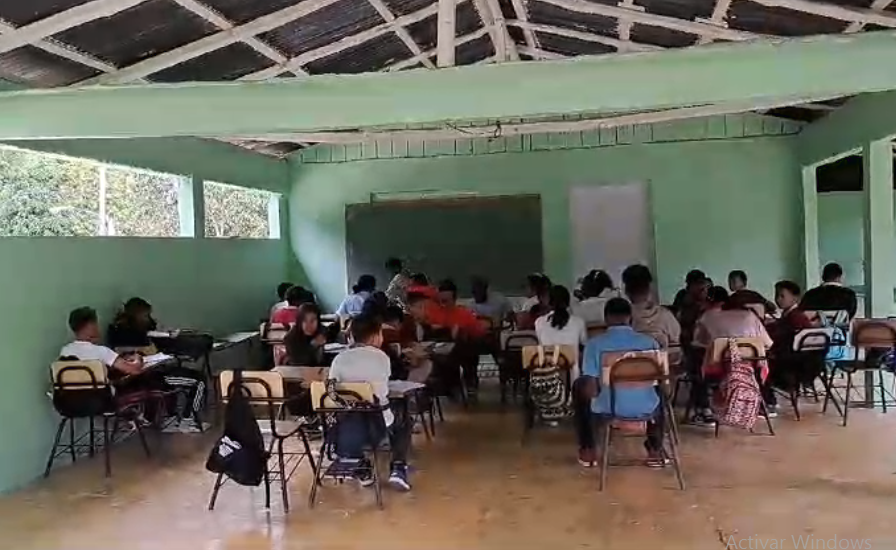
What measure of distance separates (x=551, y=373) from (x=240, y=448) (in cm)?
230

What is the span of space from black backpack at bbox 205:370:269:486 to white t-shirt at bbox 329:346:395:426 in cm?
51

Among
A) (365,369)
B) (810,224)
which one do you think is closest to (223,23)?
(365,369)

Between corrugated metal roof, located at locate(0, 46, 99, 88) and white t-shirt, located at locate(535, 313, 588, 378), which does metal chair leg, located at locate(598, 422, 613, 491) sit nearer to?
white t-shirt, located at locate(535, 313, 588, 378)

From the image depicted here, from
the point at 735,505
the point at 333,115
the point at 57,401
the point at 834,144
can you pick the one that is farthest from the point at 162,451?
the point at 834,144

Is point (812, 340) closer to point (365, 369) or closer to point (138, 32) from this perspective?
point (365, 369)


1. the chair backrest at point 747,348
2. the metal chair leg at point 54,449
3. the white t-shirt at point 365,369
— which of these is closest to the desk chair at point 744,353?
the chair backrest at point 747,348

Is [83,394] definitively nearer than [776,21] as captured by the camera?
Yes

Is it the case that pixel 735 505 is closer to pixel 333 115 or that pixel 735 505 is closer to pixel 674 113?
pixel 333 115

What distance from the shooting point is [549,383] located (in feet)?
21.2

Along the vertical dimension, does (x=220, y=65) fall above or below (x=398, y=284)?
above

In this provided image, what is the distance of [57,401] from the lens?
5.89m

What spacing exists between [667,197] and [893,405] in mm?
3657

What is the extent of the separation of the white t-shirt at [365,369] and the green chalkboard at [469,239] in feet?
18.5

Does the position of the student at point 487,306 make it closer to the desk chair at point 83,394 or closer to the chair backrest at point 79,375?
the desk chair at point 83,394
